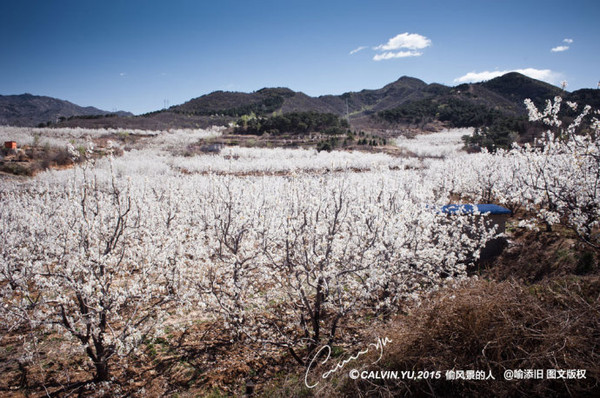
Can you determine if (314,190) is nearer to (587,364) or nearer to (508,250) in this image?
(587,364)

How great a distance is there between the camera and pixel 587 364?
2.76 m

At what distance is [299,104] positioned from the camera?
96.9 metres

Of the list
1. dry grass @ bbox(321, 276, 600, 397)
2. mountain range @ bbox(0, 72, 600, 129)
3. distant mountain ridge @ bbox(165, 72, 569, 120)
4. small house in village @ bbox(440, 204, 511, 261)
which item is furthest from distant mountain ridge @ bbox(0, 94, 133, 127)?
dry grass @ bbox(321, 276, 600, 397)

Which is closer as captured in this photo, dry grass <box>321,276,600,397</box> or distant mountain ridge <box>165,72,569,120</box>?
dry grass <box>321,276,600,397</box>

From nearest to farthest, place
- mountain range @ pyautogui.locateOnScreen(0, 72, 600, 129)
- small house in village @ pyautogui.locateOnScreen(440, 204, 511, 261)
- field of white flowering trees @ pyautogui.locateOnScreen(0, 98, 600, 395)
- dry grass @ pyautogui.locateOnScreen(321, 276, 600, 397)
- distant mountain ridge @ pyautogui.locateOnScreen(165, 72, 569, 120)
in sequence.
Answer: dry grass @ pyautogui.locateOnScreen(321, 276, 600, 397)
field of white flowering trees @ pyautogui.locateOnScreen(0, 98, 600, 395)
small house in village @ pyautogui.locateOnScreen(440, 204, 511, 261)
mountain range @ pyautogui.locateOnScreen(0, 72, 600, 129)
distant mountain ridge @ pyautogui.locateOnScreen(165, 72, 569, 120)

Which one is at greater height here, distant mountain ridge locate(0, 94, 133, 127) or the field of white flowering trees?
distant mountain ridge locate(0, 94, 133, 127)

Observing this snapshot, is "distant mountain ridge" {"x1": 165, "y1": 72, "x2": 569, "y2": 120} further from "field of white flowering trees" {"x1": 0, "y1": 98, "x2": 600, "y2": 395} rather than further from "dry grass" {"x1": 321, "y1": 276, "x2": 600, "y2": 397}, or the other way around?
"dry grass" {"x1": 321, "y1": 276, "x2": 600, "y2": 397}

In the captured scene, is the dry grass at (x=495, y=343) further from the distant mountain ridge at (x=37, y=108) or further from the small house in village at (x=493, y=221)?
the distant mountain ridge at (x=37, y=108)

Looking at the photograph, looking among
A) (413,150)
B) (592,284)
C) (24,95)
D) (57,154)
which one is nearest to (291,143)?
(413,150)

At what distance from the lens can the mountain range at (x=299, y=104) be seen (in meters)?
61.3

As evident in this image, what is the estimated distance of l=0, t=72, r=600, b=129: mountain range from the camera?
61.3 m

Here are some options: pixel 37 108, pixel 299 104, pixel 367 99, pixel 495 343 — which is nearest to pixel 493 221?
pixel 495 343

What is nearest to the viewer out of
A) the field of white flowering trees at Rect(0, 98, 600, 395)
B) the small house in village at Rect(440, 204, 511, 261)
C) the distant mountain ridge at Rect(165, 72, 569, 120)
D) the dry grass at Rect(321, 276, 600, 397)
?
the dry grass at Rect(321, 276, 600, 397)

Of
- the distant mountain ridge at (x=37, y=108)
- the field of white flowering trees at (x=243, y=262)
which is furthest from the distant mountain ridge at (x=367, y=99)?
the field of white flowering trees at (x=243, y=262)
